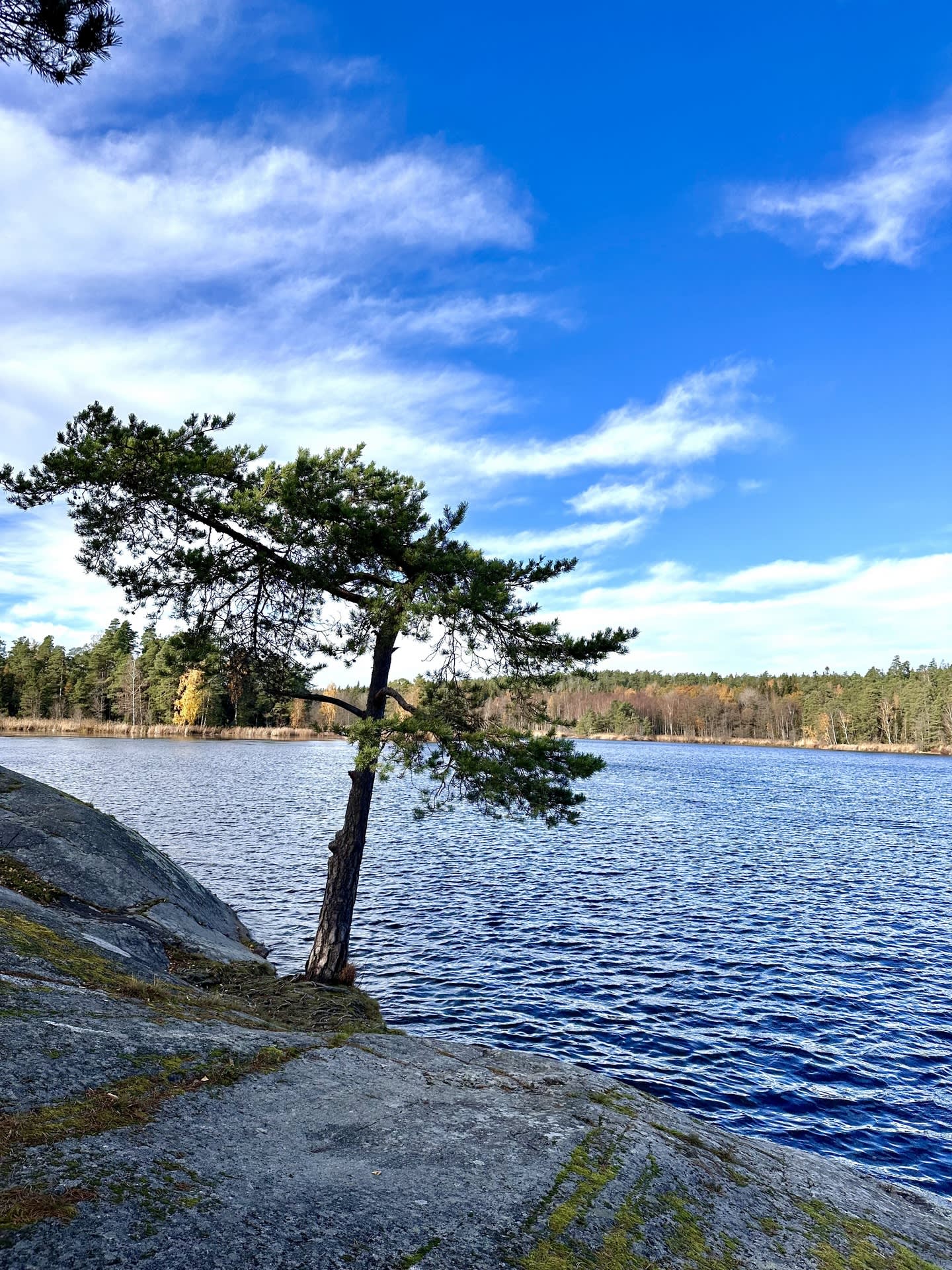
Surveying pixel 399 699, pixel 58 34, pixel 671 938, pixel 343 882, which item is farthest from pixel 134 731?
pixel 58 34

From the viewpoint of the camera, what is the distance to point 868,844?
3972 cm

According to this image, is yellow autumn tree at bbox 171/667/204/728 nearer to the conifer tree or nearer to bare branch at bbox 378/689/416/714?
bare branch at bbox 378/689/416/714

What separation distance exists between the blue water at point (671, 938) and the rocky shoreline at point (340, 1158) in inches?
175

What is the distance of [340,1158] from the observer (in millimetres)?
6164

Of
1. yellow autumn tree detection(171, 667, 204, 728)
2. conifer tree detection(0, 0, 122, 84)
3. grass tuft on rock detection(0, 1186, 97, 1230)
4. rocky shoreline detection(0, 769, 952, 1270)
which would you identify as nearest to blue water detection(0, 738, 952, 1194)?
rocky shoreline detection(0, 769, 952, 1270)

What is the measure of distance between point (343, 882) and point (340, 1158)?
10.1 metres

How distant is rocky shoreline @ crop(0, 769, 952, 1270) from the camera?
475cm

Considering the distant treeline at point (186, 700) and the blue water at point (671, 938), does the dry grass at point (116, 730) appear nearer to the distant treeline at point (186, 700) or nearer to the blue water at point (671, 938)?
the distant treeline at point (186, 700)

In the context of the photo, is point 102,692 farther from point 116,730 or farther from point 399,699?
point 399,699

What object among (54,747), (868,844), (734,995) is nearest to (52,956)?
(734,995)

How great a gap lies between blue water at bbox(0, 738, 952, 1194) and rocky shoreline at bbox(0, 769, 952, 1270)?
4.45m

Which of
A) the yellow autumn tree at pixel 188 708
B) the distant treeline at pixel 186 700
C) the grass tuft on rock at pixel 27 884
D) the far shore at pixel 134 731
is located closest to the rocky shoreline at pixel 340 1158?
the grass tuft on rock at pixel 27 884

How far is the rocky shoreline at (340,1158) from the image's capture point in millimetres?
4754

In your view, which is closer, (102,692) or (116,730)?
(116,730)
